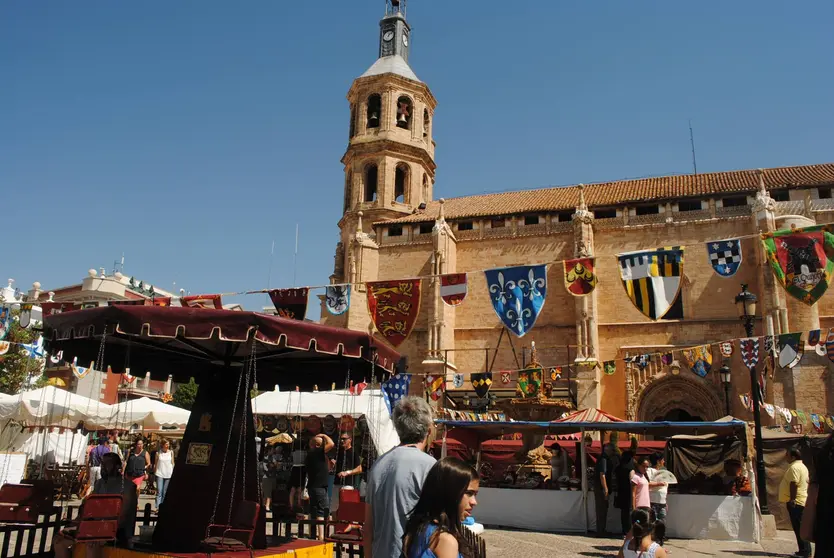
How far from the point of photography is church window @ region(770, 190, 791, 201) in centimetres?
2736

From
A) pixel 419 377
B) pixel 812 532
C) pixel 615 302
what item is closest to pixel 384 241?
pixel 419 377

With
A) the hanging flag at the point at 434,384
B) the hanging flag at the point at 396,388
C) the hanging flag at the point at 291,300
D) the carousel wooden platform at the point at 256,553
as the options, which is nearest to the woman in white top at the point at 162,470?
the hanging flag at the point at 291,300

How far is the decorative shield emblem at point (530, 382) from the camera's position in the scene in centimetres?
2447

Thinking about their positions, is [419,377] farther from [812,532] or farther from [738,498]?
[812,532]

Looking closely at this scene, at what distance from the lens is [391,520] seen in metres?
3.14

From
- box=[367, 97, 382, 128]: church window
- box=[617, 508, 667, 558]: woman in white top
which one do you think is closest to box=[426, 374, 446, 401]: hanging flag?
box=[617, 508, 667, 558]: woman in white top

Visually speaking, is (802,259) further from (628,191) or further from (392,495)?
(628,191)

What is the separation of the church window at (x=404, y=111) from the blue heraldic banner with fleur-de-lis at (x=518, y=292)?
2363cm

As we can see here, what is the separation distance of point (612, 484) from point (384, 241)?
842 inches

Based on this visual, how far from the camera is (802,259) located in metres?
11.3

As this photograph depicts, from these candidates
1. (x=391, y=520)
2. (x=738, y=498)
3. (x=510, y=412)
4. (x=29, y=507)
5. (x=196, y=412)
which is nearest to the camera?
(x=391, y=520)

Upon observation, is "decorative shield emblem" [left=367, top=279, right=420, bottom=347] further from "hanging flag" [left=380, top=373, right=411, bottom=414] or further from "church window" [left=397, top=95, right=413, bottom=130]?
"church window" [left=397, top=95, right=413, bottom=130]

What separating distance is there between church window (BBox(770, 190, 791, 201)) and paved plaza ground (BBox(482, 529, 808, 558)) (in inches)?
787

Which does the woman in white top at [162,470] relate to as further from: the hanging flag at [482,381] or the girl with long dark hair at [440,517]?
the hanging flag at [482,381]
